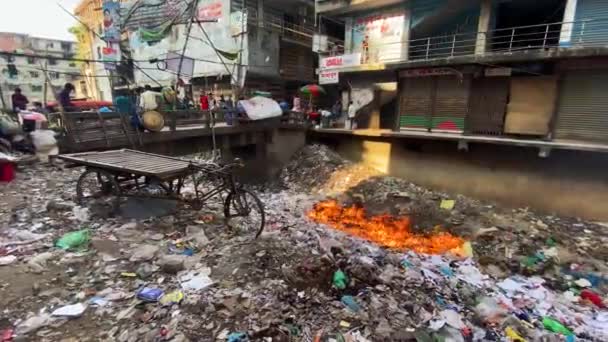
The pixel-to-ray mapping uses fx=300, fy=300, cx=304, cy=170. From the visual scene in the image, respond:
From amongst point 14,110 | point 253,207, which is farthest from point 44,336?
point 14,110

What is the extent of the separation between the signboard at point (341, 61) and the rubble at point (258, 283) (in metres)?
8.82

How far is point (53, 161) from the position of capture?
846 cm

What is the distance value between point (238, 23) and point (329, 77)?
246 inches

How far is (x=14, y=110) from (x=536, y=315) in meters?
14.5

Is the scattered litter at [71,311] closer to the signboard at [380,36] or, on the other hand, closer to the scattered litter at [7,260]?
the scattered litter at [7,260]

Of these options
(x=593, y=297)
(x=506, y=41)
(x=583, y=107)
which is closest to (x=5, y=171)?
(x=593, y=297)

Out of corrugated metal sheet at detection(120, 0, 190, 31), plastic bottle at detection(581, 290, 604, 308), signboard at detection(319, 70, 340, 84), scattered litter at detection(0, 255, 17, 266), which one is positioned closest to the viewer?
scattered litter at detection(0, 255, 17, 266)

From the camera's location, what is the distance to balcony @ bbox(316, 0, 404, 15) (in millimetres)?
13326

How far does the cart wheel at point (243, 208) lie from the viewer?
20.0 ft

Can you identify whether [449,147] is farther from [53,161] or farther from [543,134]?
[53,161]

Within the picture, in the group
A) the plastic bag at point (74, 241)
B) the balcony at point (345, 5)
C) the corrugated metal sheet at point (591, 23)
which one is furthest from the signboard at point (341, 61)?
the plastic bag at point (74, 241)

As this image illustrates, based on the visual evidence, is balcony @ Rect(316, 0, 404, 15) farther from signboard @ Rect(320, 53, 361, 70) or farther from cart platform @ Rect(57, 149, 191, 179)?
Result: cart platform @ Rect(57, 149, 191, 179)

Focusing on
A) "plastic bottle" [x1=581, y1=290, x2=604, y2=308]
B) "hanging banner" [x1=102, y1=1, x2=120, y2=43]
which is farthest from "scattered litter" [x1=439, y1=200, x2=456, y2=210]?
"hanging banner" [x1=102, y1=1, x2=120, y2=43]

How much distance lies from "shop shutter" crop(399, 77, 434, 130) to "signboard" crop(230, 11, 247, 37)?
367 inches
